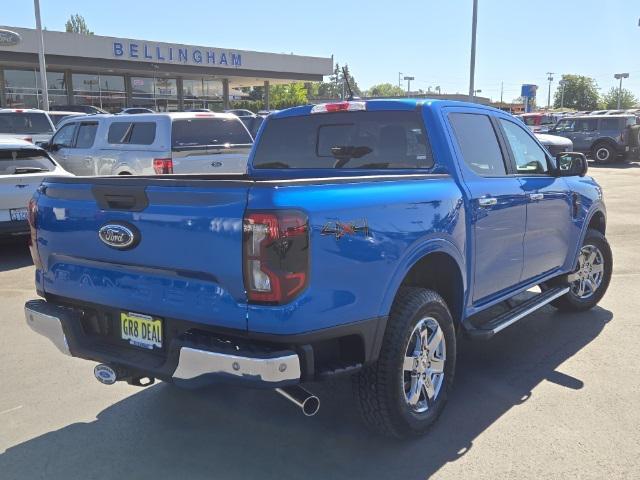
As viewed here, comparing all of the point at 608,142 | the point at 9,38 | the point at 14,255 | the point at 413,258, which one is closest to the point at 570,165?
the point at 413,258

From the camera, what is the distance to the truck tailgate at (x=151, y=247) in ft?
9.05

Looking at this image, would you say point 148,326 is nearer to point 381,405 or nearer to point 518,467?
point 381,405

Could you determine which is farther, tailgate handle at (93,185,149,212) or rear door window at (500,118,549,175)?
rear door window at (500,118,549,175)

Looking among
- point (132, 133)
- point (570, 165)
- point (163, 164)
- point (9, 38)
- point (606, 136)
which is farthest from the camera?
point (9, 38)

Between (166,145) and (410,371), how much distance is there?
768 centimetres

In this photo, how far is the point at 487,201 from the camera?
159 inches

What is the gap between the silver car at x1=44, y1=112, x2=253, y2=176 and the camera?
1014cm

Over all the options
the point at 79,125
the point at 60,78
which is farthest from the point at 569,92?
the point at 79,125

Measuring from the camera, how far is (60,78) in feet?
111

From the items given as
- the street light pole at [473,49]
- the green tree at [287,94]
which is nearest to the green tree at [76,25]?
the green tree at [287,94]

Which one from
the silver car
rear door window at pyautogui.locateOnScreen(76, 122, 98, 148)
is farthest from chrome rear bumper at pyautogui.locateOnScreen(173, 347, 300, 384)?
rear door window at pyautogui.locateOnScreen(76, 122, 98, 148)

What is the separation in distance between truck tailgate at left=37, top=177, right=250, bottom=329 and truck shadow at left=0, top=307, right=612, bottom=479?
840 mm

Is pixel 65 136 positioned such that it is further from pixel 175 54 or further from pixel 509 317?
pixel 175 54

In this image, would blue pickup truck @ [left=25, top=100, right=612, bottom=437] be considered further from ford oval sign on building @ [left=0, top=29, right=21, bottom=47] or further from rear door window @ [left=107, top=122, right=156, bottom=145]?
ford oval sign on building @ [left=0, top=29, right=21, bottom=47]
